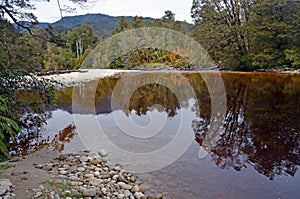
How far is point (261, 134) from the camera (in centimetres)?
582

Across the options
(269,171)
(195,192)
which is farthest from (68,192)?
(269,171)

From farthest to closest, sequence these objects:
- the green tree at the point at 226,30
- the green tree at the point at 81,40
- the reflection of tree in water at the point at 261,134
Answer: the green tree at the point at 81,40
the green tree at the point at 226,30
the reflection of tree in water at the point at 261,134

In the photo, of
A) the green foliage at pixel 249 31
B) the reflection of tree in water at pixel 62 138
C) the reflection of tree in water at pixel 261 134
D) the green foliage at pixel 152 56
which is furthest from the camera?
the green foliage at pixel 152 56

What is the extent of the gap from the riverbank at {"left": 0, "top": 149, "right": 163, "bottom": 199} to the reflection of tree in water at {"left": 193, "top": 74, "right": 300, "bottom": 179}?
5.27 feet

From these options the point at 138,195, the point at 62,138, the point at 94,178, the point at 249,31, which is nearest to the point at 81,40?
the point at 249,31

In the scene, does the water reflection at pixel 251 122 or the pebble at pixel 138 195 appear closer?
the pebble at pixel 138 195

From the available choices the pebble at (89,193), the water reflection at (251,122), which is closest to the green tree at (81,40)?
the water reflection at (251,122)

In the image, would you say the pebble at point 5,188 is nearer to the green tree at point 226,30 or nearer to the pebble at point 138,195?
the pebble at point 138,195

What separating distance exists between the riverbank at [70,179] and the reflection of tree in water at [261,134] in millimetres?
1608

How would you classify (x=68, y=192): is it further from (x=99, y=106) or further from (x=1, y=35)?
(x=99, y=106)

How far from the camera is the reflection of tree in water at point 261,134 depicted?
4.39m

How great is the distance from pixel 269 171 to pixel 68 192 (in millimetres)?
2834

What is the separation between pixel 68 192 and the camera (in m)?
2.93

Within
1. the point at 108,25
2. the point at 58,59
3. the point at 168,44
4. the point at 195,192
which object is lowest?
the point at 195,192
